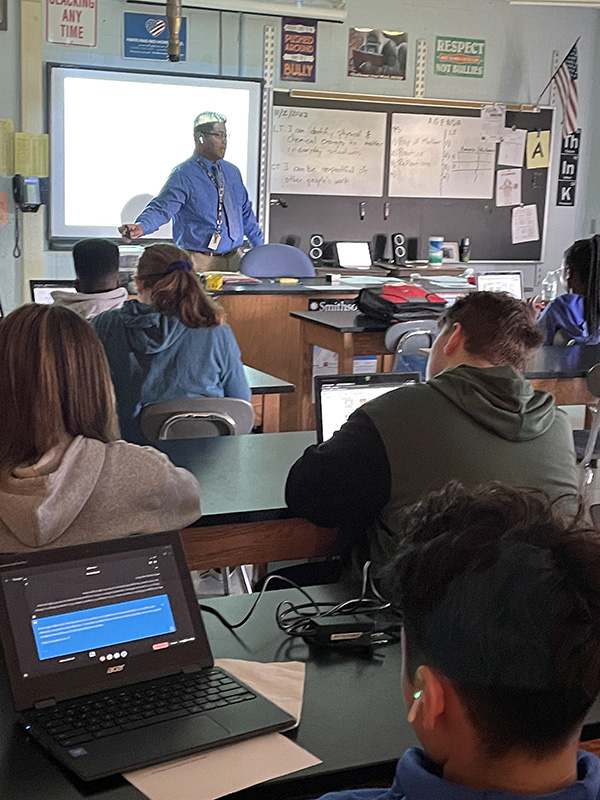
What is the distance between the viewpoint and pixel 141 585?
1.46 metres

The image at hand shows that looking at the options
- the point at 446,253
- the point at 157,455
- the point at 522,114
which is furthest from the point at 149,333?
the point at 522,114

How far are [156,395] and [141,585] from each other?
6.67 ft

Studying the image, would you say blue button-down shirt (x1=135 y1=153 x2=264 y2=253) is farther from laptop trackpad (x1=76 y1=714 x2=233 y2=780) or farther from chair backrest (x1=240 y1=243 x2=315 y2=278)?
laptop trackpad (x1=76 y1=714 x2=233 y2=780)

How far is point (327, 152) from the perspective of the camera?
7.77m

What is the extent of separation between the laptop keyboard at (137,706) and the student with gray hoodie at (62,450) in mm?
421

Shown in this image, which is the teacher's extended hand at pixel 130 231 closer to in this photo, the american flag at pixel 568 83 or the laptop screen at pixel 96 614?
the american flag at pixel 568 83

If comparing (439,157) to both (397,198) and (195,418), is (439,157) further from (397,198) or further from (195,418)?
(195,418)

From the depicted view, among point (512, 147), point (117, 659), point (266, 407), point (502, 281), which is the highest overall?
point (512, 147)

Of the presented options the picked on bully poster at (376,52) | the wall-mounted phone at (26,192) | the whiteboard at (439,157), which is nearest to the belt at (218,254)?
the wall-mounted phone at (26,192)

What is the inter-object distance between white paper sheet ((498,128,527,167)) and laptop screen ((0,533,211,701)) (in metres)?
7.44

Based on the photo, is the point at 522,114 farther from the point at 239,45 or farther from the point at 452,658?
the point at 452,658

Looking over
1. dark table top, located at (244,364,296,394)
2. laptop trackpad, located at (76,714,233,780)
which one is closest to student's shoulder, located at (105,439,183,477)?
laptop trackpad, located at (76,714,233,780)

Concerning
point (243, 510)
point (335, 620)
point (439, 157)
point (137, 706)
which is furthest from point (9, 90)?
point (137, 706)

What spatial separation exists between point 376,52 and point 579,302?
3.93 meters
